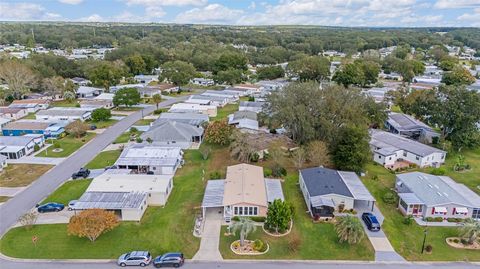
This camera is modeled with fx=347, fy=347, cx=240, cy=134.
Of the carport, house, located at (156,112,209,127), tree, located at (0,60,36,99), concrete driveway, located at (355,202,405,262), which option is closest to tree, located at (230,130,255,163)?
the carport

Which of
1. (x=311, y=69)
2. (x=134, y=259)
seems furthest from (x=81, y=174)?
(x=311, y=69)

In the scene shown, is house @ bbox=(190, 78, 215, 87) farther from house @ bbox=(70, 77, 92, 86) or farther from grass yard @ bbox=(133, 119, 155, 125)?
grass yard @ bbox=(133, 119, 155, 125)

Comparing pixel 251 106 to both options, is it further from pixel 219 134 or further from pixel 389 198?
pixel 389 198

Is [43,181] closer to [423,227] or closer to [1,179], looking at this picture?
[1,179]

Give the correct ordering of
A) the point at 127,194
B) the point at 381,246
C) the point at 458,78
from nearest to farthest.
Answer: the point at 381,246 → the point at 127,194 → the point at 458,78

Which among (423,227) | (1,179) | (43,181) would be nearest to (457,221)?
(423,227)

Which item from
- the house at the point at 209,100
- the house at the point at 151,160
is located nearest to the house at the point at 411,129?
the house at the point at 209,100
